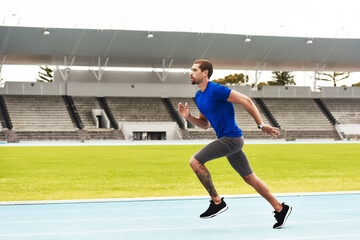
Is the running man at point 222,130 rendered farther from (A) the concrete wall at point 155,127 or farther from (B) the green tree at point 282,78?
(B) the green tree at point 282,78

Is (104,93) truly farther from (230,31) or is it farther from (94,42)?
(230,31)

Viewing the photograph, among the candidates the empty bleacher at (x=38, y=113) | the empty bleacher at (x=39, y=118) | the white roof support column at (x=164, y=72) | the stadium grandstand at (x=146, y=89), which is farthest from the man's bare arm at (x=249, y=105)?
the white roof support column at (x=164, y=72)

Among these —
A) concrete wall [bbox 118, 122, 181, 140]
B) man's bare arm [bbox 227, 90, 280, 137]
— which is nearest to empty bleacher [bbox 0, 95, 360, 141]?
concrete wall [bbox 118, 122, 181, 140]

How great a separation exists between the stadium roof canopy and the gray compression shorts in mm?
41178

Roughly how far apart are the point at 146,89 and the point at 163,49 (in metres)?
6.62

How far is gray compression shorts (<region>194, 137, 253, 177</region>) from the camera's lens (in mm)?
6082

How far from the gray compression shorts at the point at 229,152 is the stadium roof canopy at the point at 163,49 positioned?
135ft

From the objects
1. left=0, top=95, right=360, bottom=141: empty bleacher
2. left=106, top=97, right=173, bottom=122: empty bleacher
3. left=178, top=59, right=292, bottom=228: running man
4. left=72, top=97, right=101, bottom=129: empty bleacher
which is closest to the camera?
left=178, top=59, right=292, bottom=228: running man

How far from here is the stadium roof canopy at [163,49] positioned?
4659cm

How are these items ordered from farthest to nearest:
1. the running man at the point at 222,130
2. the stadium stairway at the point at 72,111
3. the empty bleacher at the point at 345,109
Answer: the empty bleacher at the point at 345,109
the stadium stairway at the point at 72,111
the running man at the point at 222,130

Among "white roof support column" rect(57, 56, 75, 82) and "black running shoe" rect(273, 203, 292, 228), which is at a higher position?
"white roof support column" rect(57, 56, 75, 82)

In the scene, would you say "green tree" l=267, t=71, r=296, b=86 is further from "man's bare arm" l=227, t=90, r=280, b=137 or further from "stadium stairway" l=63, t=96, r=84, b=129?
"man's bare arm" l=227, t=90, r=280, b=137

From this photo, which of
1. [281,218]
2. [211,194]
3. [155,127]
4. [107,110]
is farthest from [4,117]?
[281,218]

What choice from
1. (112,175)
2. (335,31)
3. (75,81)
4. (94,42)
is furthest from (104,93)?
(112,175)
